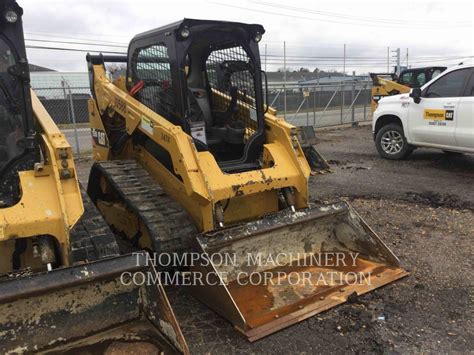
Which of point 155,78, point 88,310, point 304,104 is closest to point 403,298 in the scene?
point 88,310

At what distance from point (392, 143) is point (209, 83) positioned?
5.88 m

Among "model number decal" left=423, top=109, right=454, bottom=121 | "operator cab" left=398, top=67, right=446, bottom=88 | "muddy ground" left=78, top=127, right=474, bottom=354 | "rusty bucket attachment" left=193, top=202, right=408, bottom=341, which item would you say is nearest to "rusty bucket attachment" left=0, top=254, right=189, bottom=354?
"muddy ground" left=78, top=127, right=474, bottom=354

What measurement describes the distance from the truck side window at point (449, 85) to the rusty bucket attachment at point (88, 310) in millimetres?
7287

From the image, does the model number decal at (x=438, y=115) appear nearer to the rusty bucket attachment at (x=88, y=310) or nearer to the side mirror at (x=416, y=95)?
the side mirror at (x=416, y=95)

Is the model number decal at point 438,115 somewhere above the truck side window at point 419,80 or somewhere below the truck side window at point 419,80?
below

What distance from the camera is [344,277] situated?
4.23 m

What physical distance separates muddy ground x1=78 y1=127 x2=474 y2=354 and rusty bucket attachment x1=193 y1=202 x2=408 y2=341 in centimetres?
11

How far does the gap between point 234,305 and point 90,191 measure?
121 inches

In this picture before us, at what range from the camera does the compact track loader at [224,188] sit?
13.0 feet

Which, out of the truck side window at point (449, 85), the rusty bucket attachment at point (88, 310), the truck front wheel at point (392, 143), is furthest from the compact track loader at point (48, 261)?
the truck front wheel at point (392, 143)

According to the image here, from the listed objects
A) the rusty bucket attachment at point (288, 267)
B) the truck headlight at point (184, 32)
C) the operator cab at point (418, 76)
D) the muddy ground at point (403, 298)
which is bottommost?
the muddy ground at point (403, 298)

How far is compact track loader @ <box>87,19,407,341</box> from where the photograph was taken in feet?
13.0

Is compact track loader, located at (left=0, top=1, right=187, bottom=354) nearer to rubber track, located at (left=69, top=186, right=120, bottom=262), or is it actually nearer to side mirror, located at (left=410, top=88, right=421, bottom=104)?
rubber track, located at (left=69, top=186, right=120, bottom=262)

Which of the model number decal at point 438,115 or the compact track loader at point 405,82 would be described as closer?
the model number decal at point 438,115
